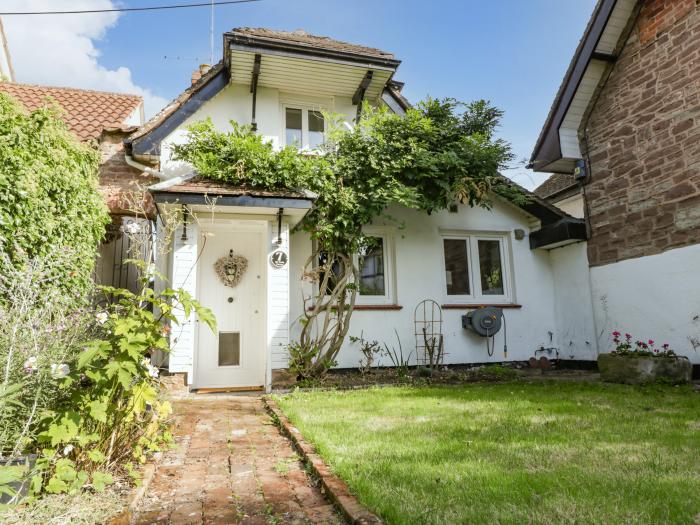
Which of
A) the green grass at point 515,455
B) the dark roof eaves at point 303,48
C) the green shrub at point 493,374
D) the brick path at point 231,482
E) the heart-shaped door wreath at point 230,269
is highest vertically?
the dark roof eaves at point 303,48

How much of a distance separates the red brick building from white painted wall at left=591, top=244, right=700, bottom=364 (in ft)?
0.05

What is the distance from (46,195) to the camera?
510 centimetres

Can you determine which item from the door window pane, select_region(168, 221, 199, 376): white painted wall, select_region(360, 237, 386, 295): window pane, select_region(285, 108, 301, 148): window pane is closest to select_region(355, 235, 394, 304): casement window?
select_region(360, 237, 386, 295): window pane

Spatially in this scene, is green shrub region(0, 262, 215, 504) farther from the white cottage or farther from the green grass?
the white cottage

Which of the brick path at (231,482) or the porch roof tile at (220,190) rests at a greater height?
the porch roof tile at (220,190)

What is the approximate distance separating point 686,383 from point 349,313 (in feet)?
16.4

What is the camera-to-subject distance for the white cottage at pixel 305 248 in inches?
267

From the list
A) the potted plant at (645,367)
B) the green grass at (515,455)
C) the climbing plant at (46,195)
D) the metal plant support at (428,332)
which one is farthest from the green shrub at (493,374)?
the climbing plant at (46,195)

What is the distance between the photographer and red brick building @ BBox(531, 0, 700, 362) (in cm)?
707

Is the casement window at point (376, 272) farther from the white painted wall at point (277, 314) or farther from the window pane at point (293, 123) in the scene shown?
the window pane at point (293, 123)

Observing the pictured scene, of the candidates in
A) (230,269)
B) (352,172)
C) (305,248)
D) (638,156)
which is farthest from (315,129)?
(638,156)

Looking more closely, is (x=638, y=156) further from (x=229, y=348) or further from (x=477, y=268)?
(x=229, y=348)

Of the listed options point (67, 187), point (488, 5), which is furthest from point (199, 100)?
point (488, 5)

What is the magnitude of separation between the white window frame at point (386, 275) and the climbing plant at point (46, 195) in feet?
14.4
